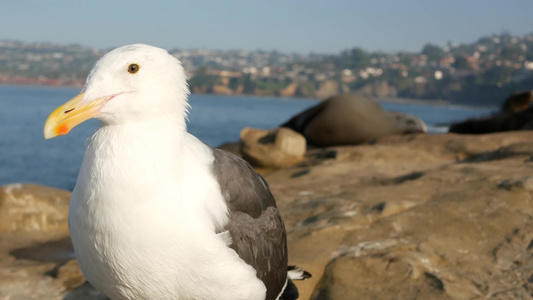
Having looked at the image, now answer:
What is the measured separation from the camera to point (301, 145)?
954 centimetres

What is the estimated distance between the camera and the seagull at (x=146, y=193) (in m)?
2.87

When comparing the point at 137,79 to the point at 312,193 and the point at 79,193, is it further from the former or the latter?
the point at 312,193

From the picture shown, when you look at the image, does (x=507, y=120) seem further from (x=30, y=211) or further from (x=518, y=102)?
(x=30, y=211)

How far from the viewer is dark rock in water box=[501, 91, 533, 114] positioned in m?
14.4

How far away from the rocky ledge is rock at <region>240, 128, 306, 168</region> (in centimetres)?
209

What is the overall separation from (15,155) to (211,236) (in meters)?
27.1

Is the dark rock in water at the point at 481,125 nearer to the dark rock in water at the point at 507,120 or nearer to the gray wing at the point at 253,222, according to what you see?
the dark rock in water at the point at 507,120

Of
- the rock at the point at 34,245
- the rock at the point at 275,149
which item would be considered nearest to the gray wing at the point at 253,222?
the rock at the point at 34,245

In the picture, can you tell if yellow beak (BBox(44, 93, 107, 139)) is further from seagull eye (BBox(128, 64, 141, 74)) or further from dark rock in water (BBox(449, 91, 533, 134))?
dark rock in water (BBox(449, 91, 533, 134))

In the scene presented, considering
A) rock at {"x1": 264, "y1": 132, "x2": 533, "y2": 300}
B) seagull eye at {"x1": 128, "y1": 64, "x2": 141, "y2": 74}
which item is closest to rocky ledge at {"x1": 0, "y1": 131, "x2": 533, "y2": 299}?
rock at {"x1": 264, "y1": 132, "x2": 533, "y2": 300}

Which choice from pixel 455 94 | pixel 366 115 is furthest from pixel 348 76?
pixel 366 115

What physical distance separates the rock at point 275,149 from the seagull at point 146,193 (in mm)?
5996

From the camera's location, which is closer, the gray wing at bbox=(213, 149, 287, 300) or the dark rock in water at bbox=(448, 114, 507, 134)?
the gray wing at bbox=(213, 149, 287, 300)

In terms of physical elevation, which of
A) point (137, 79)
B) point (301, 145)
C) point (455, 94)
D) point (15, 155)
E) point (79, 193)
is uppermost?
point (137, 79)
